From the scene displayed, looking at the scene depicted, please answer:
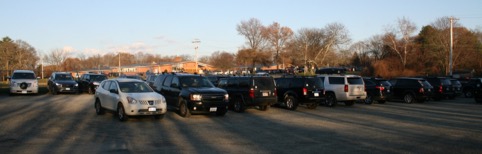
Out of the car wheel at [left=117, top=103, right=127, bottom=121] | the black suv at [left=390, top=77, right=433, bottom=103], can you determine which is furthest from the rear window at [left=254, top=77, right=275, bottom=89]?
the black suv at [left=390, top=77, right=433, bottom=103]

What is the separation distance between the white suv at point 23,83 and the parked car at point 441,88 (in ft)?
82.2

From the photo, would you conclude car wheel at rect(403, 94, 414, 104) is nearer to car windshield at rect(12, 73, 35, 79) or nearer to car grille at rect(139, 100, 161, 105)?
car grille at rect(139, 100, 161, 105)

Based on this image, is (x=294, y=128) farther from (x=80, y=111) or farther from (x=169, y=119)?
(x=80, y=111)

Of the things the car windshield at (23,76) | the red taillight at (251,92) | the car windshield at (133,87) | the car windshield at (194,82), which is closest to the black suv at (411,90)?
the red taillight at (251,92)

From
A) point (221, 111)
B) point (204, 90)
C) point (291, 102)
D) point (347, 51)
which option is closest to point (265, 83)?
point (291, 102)

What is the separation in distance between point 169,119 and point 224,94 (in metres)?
2.30

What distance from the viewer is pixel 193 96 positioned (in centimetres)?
1605

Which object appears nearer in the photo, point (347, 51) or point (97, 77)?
point (97, 77)

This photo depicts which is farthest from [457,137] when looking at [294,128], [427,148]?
[294,128]

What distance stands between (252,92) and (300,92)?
270 cm

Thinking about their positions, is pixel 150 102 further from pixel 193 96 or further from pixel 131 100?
pixel 193 96

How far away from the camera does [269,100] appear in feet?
60.7

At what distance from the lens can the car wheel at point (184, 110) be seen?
16266mm

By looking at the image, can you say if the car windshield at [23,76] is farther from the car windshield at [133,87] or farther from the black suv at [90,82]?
the car windshield at [133,87]
